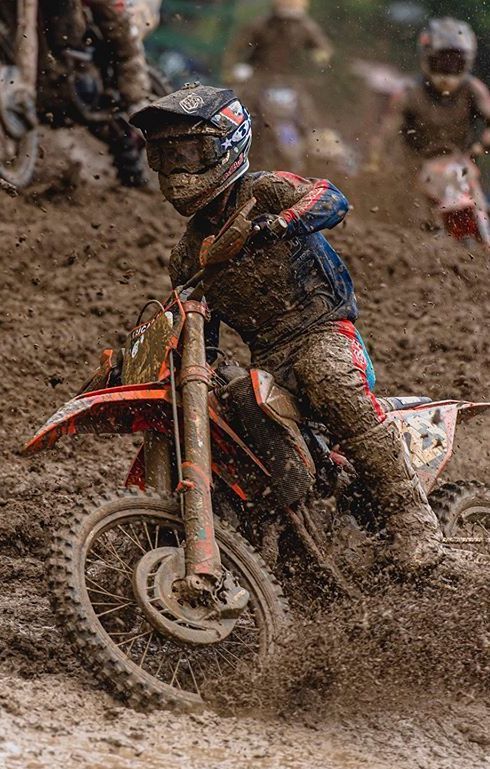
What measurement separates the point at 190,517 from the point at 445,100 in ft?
28.7

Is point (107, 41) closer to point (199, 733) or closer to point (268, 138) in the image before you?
point (268, 138)

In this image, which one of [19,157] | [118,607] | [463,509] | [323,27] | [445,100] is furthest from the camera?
[323,27]

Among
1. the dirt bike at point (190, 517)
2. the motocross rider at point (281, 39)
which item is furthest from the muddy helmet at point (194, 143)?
the motocross rider at point (281, 39)

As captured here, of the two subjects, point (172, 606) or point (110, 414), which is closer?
point (172, 606)

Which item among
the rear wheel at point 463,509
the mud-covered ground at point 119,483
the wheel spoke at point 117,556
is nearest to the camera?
the mud-covered ground at point 119,483

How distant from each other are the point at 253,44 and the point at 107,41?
7.10 metres

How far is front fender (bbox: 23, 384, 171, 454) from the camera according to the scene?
4.59m

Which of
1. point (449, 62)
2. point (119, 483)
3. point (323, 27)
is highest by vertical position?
point (449, 62)

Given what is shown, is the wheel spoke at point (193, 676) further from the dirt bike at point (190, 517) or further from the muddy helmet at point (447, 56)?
the muddy helmet at point (447, 56)

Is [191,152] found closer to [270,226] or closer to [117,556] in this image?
[270,226]

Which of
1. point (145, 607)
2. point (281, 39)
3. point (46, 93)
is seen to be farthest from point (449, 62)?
point (145, 607)

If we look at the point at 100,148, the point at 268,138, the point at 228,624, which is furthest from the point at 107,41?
the point at 228,624

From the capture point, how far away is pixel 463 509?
557 centimetres

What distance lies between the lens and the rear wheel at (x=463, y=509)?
545cm
